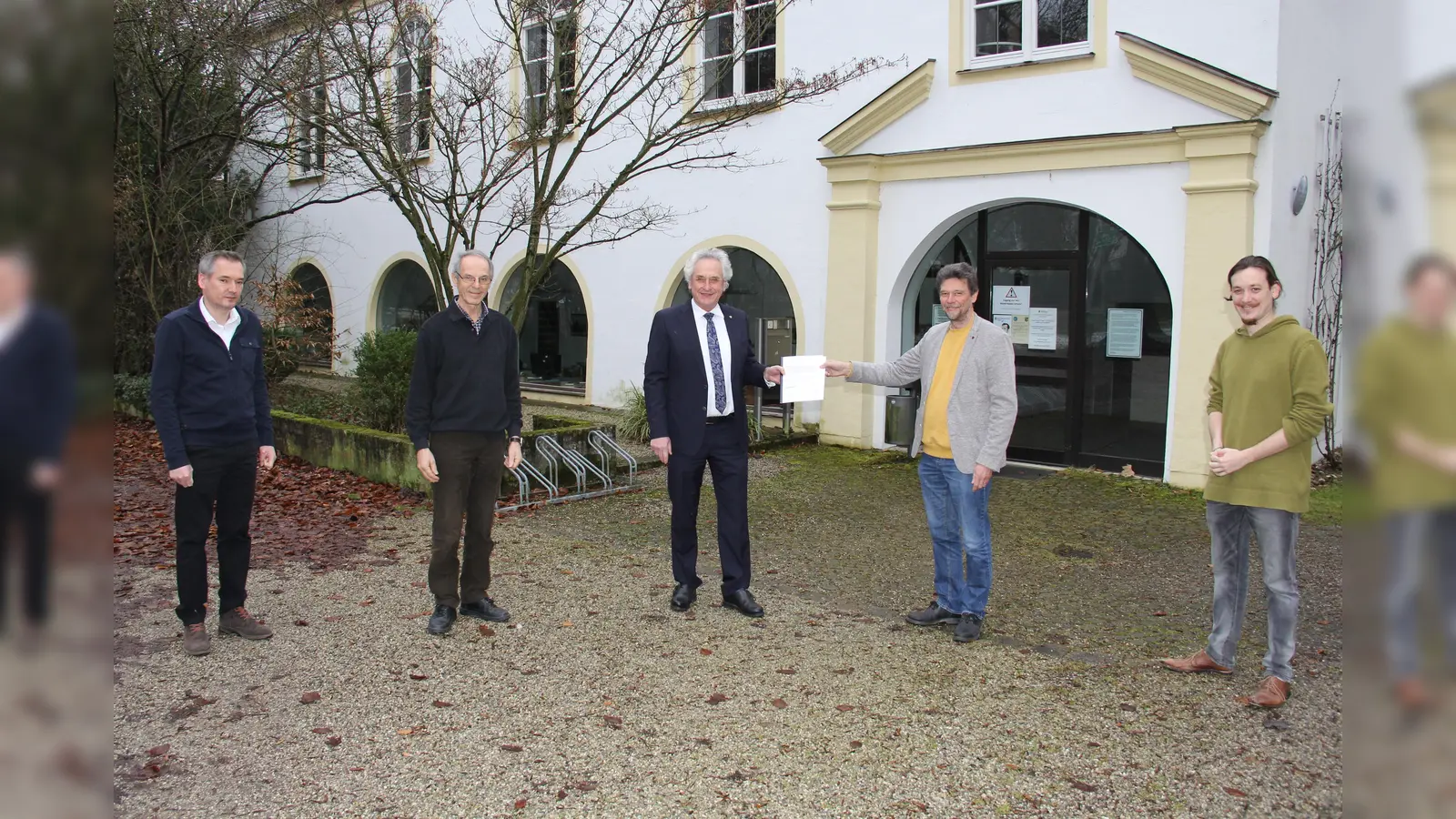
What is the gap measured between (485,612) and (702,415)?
1.60 meters

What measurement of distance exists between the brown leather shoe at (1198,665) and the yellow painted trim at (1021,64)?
721cm

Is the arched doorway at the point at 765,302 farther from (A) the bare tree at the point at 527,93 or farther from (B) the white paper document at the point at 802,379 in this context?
(B) the white paper document at the point at 802,379

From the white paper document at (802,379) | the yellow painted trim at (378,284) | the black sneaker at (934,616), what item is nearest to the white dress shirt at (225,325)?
the white paper document at (802,379)

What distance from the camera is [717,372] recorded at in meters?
5.98

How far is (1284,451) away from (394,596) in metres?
4.77

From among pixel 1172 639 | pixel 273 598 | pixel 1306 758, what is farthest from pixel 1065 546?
pixel 273 598

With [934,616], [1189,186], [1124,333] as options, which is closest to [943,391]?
[934,616]

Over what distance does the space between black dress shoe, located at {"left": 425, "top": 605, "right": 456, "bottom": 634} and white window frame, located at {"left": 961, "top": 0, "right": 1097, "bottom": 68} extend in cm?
822

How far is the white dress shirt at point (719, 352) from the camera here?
19.6 ft
